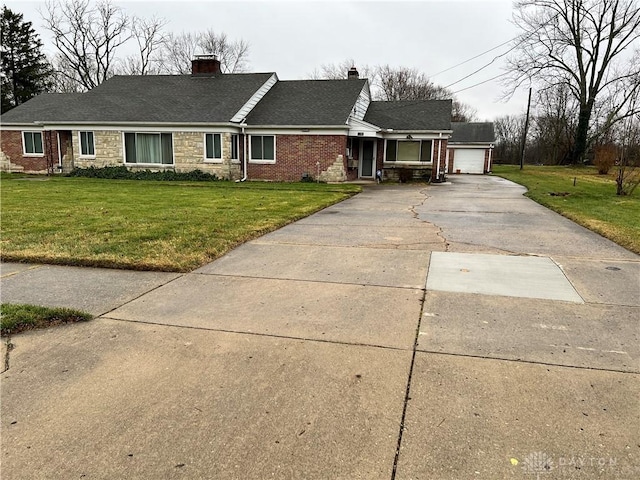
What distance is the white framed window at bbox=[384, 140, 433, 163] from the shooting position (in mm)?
24047

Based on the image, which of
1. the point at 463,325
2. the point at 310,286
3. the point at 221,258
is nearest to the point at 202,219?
the point at 221,258

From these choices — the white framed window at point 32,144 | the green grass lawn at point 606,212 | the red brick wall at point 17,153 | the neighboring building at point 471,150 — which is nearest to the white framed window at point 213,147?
the red brick wall at point 17,153

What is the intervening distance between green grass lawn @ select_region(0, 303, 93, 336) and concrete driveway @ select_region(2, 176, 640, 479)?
0.18 meters

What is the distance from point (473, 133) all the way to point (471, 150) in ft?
5.40

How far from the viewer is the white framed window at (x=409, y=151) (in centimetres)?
2405

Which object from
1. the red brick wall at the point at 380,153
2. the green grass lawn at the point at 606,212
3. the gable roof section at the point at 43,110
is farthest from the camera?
the red brick wall at the point at 380,153

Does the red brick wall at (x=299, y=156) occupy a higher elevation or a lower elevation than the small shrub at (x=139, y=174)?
higher

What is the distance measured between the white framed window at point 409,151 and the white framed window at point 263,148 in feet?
20.3

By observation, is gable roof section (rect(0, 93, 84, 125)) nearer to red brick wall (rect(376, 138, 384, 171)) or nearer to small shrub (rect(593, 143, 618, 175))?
red brick wall (rect(376, 138, 384, 171))

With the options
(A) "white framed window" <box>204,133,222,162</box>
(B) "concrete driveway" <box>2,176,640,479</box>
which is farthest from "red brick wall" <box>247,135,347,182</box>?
(B) "concrete driveway" <box>2,176,640,479</box>

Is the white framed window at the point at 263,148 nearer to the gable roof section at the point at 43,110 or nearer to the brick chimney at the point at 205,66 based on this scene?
the brick chimney at the point at 205,66

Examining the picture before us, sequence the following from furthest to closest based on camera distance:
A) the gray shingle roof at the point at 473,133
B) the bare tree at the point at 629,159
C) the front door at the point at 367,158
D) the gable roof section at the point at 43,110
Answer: the gray shingle roof at the point at 473,133, the front door at the point at 367,158, the gable roof section at the point at 43,110, the bare tree at the point at 629,159

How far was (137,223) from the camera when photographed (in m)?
9.06

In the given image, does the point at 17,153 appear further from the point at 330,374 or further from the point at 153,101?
the point at 330,374
